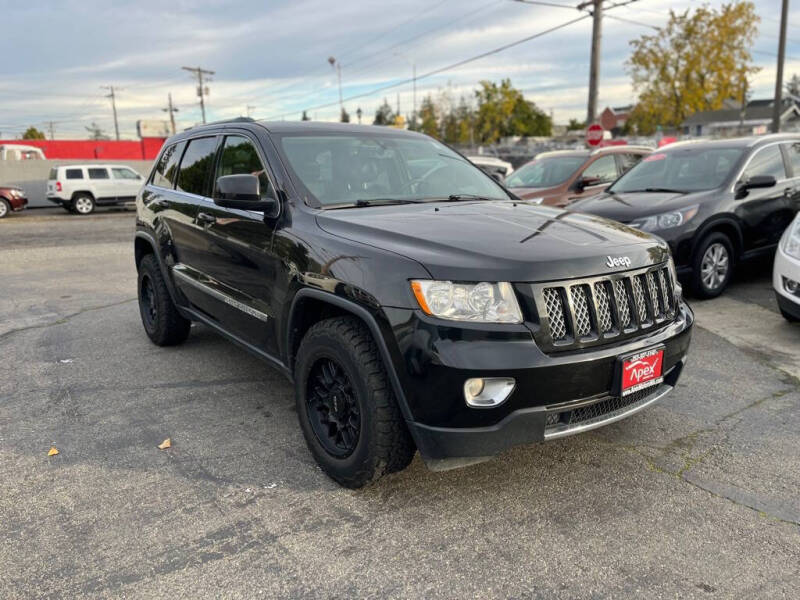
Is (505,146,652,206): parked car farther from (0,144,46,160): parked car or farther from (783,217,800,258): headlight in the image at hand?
(0,144,46,160): parked car

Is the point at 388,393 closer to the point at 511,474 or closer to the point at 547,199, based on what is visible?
the point at 511,474

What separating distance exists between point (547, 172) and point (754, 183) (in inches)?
164

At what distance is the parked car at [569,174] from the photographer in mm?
10031

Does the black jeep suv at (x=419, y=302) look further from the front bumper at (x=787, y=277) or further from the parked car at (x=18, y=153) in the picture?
the parked car at (x=18, y=153)

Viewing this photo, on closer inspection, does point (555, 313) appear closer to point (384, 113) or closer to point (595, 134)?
point (595, 134)

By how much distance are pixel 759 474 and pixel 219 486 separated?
8.70ft

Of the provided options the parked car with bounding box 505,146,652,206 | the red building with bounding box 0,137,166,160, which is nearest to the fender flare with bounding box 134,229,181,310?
the parked car with bounding box 505,146,652,206

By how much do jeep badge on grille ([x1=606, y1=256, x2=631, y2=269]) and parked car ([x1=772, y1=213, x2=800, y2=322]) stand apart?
319cm

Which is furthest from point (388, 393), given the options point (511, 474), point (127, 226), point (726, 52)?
point (726, 52)

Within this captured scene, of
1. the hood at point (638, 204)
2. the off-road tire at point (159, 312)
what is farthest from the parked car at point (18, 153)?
the hood at point (638, 204)

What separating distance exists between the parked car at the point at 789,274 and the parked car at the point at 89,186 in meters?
20.5

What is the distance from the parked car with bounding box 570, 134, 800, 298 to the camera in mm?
6703

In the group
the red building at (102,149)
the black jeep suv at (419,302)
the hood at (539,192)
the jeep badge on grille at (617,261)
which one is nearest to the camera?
the black jeep suv at (419,302)

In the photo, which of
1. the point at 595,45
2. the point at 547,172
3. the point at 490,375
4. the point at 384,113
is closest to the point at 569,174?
the point at 547,172
